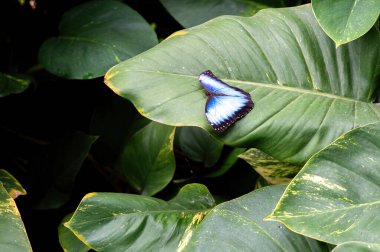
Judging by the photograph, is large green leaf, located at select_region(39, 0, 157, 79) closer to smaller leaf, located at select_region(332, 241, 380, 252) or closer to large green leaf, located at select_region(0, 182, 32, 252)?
large green leaf, located at select_region(0, 182, 32, 252)

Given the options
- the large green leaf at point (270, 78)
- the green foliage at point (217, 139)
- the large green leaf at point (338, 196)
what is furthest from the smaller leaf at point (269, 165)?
the large green leaf at point (338, 196)

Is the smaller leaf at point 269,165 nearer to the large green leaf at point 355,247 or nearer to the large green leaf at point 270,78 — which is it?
the large green leaf at point 270,78

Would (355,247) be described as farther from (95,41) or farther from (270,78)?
(95,41)

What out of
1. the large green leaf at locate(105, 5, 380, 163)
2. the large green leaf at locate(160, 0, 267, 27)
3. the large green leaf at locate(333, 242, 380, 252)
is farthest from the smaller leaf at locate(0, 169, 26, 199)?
the large green leaf at locate(333, 242, 380, 252)

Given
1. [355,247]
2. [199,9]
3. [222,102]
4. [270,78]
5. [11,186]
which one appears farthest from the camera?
[199,9]

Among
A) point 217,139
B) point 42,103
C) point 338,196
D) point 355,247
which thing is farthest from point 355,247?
point 42,103

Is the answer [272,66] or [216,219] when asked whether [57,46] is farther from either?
[216,219]
